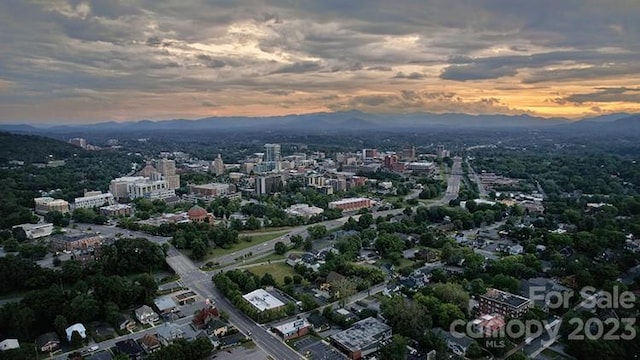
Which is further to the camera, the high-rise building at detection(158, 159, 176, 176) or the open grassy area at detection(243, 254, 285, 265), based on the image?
the high-rise building at detection(158, 159, 176, 176)

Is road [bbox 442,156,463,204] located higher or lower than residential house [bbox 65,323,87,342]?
lower

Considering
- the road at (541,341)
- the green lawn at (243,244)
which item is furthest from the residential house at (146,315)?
the road at (541,341)

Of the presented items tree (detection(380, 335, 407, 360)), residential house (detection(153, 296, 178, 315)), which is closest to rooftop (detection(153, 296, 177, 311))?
residential house (detection(153, 296, 178, 315))

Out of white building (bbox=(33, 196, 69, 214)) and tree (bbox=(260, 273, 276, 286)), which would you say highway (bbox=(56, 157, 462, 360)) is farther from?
white building (bbox=(33, 196, 69, 214))

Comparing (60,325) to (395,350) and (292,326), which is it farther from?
(395,350)

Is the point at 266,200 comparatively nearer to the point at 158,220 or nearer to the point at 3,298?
the point at 158,220

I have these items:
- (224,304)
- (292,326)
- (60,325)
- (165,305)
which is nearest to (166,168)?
(165,305)

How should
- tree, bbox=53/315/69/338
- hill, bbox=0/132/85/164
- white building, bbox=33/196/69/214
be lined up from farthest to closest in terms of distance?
hill, bbox=0/132/85/164, white building, bbox=33/196/69/214, tree, bbox=53/315/69/338
